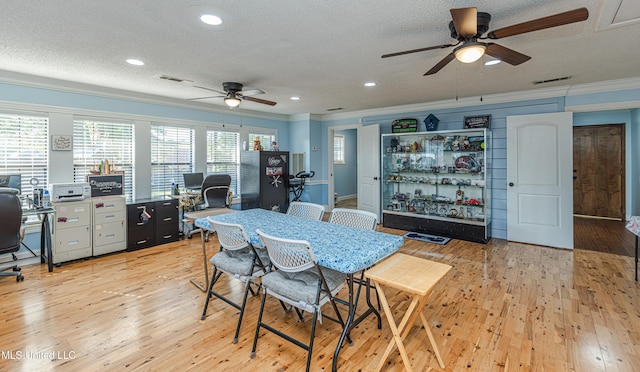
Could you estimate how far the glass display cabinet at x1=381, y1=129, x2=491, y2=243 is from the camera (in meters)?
5.11

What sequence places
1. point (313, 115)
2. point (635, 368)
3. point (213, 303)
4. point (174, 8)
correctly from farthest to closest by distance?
point (313, 115)
point (213, 303)
point (174, 8)
point (635, 368)

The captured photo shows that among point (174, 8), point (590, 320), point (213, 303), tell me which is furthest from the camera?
point (213, 303)

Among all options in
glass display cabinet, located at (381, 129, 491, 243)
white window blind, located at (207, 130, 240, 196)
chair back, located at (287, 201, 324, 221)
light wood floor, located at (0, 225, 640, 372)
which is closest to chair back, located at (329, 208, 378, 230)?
chair back, located at (287, 201, 324, 221)

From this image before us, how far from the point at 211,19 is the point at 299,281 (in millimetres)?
2050

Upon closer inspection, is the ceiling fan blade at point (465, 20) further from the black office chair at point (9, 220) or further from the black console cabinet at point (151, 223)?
the black console cabinet at point (151, 223)

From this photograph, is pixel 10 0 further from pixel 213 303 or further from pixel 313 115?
pixel 313 115

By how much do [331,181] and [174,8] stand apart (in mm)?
5758

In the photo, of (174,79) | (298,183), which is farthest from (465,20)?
(298,183)

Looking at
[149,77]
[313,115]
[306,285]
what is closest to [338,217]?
[306,285]

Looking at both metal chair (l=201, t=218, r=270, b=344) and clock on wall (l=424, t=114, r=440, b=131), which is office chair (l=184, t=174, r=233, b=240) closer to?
metal chair (l=201, t=218, r=270, b=344)

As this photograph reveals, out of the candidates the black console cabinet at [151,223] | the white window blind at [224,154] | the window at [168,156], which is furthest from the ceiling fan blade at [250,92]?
the black console cabinet at [151,223]

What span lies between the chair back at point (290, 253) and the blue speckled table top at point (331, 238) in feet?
0.28

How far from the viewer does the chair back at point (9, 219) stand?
10.3 ft

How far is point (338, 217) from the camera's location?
2.94 m
